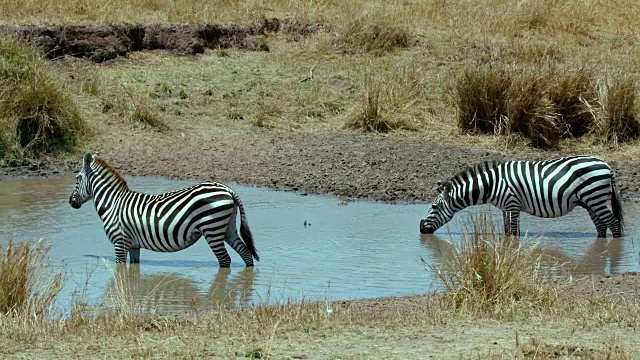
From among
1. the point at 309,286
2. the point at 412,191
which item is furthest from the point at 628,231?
the point at 309,286

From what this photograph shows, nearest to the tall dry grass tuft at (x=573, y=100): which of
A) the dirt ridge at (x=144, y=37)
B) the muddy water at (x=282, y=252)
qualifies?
the muddy water at (x=282, y=252)

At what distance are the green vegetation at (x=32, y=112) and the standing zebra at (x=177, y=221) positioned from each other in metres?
5.34

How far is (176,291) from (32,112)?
294 inches

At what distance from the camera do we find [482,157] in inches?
680

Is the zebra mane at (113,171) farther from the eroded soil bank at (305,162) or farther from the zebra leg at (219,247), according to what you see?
the eroded soil bank at (305,162)

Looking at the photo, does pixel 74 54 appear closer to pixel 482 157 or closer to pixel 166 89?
pixel 166 89

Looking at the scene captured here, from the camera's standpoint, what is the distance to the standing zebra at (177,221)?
11.5m

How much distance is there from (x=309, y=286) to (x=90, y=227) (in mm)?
3824

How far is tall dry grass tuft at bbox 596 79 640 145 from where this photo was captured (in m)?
17.8

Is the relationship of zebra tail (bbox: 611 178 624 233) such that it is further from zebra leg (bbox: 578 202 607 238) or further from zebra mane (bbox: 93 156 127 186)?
zebra mane (bbox: 93 156 127 186)

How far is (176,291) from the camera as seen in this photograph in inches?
414

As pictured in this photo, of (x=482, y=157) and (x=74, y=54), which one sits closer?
(x=482, y=157)

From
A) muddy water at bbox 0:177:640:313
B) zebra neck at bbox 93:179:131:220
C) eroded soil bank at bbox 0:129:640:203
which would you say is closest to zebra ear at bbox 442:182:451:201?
muddy water at bbox 0:177:640:313

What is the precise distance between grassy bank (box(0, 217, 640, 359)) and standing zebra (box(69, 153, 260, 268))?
2.40m
